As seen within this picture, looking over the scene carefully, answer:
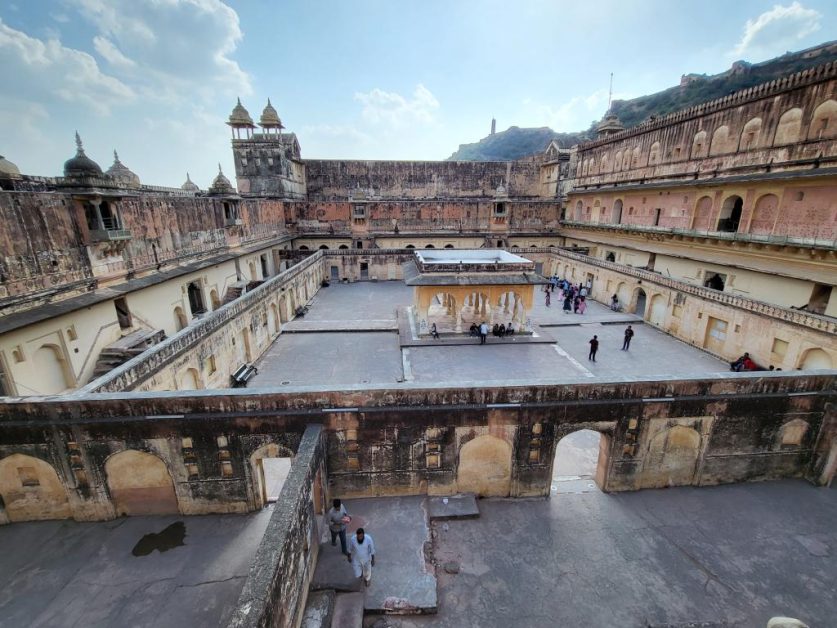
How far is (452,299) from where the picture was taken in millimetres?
19828

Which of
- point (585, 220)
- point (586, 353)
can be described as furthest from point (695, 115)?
point (586, 353)

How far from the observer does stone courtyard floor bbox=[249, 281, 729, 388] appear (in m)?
14.3

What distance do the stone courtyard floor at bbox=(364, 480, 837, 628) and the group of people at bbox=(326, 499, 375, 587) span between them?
1.59 ft

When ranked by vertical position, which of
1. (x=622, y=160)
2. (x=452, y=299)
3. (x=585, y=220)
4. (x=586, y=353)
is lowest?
(x=586, y=353)

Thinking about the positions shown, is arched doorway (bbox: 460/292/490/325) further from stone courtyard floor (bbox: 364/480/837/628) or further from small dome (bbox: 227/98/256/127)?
small dome (bbox: 227/98/256/127)

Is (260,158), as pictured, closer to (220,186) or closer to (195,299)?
(220,186)

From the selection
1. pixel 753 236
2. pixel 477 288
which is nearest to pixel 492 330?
pixel 477 288

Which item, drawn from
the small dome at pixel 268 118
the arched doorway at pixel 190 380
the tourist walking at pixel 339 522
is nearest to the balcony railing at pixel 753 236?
the tourist walking at pixel 339 522

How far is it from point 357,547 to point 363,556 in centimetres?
19

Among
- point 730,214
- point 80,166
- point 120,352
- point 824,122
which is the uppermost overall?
point 824,122

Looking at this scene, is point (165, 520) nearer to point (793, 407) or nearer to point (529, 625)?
point (529, 625)

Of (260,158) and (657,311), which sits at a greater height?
(260,158)

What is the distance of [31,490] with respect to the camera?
7160mm

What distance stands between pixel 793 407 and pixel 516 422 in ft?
19.8
